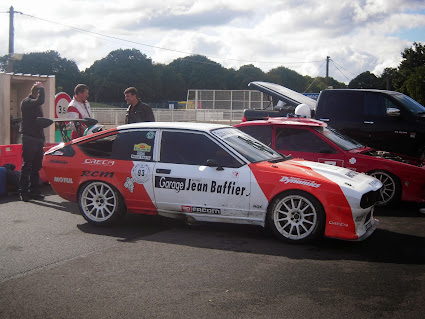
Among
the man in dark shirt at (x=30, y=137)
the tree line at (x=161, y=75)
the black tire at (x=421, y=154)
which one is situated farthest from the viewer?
the tree line at (x=161, y=75)

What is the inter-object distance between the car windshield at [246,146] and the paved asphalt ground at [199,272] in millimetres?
1002

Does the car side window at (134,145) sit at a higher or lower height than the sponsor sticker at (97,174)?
higher

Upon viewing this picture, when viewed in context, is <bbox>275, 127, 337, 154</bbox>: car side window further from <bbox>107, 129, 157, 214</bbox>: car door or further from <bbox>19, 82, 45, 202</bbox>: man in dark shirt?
<bbox>19, 82, 45, 202</bbox>: man in dark shirt

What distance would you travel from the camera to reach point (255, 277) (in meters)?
4.99

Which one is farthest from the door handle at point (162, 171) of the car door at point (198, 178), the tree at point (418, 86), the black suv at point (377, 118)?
the tree at point (418, 86)

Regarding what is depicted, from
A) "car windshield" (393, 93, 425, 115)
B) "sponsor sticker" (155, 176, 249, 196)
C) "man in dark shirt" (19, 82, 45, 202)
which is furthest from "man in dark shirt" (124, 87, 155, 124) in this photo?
"car windshield" (393, 93, 425, 115)

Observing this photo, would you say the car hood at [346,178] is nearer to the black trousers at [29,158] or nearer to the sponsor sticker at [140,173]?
the sponsor sticker at [140,173]

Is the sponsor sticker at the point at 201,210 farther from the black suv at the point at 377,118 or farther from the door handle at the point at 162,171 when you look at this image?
the black suv at the point at 377,118

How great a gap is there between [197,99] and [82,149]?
105ft

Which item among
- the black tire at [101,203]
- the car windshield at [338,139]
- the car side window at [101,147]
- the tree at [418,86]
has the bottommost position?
the black tire at [101,203]

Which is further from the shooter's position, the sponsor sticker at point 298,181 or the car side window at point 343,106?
the car side window at point 343,106

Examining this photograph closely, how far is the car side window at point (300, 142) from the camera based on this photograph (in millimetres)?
8812

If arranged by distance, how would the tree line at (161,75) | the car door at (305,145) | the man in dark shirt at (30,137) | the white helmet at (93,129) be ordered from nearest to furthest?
the car door at (305,145) < the man in dark shirt at (30,137) < the white helmet at (93,129) < the tree line at (161,75)

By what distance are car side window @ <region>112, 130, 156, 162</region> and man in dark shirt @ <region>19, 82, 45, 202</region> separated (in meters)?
2.54
